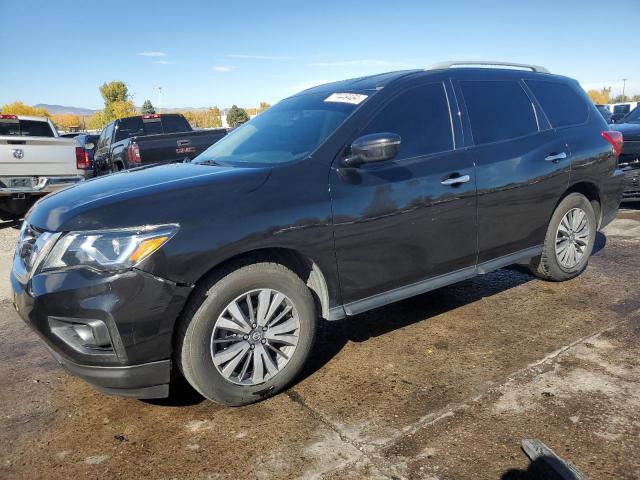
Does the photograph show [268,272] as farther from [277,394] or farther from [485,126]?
[485,126]

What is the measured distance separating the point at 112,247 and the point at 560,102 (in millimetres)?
3965

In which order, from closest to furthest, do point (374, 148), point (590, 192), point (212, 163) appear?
point (374, 148)
point (212, 163)
point (590, 192)

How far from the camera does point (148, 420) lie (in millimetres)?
2807

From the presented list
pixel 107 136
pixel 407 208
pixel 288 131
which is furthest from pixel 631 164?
pixel 107 136

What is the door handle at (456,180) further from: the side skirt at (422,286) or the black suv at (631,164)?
the black suv at (631,164)

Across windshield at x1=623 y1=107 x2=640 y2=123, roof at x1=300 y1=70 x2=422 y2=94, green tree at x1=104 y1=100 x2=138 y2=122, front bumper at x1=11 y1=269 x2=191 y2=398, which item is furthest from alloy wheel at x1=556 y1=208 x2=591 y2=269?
green tree at x1=104 y1=100 x2=138 y2=122

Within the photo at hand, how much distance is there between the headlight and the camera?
7.98 ft

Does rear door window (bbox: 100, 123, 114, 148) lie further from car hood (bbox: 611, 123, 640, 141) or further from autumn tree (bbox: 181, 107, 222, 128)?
autumn tree (bbox: 181, 107, 222, 128)

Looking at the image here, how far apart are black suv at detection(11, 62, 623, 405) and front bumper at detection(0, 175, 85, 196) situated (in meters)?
5.55

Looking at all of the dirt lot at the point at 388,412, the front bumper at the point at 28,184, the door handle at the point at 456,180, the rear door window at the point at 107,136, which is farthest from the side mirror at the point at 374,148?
the rear door window at the point at 107,136

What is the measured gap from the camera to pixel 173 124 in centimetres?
1391

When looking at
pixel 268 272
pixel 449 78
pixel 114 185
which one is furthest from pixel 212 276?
pixel 449 78

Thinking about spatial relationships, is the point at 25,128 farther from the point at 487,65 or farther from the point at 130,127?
the point at 487,65

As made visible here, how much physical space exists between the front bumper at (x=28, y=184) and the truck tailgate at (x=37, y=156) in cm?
7
